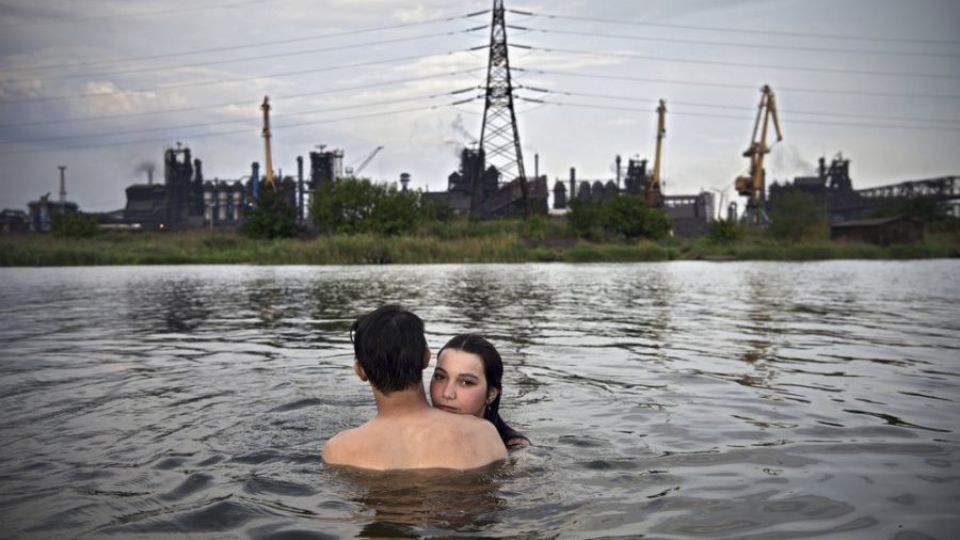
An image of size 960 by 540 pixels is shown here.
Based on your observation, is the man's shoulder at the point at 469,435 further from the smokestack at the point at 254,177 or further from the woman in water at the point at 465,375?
the smokestack at the point at 254,177

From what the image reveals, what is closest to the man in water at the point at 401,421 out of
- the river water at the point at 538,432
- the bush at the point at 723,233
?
the river water at the point at 538,432

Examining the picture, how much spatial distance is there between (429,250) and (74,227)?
33296 mm

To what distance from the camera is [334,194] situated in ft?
186

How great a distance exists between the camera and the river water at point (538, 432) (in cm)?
340

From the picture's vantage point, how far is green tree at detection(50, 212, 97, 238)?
57844 millimetres

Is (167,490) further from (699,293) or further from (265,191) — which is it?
(265,191)

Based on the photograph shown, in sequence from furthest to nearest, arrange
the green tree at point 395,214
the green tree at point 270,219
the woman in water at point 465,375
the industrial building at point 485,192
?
the industrial building at point 485,192 → the green tree at point 270,219 → the green tree at point 395,214 → the woman in water at point 465,375

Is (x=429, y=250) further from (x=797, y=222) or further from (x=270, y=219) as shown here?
(x=797, y=222)

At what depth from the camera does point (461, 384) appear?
176 inches

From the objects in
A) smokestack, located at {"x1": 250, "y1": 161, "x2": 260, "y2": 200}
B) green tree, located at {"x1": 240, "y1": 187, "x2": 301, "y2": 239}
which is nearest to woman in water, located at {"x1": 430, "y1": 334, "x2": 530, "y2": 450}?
green tree, located at {"x1": 240, "y1": 187, "x2": 301, "y2": 239}

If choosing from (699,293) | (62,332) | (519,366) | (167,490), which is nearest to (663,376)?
(519,366)

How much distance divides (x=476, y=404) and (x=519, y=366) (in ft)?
11.0

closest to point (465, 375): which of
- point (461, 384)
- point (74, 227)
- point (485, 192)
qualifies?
point (461, 384)

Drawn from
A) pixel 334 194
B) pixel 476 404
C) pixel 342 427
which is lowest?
pixel 342 427
